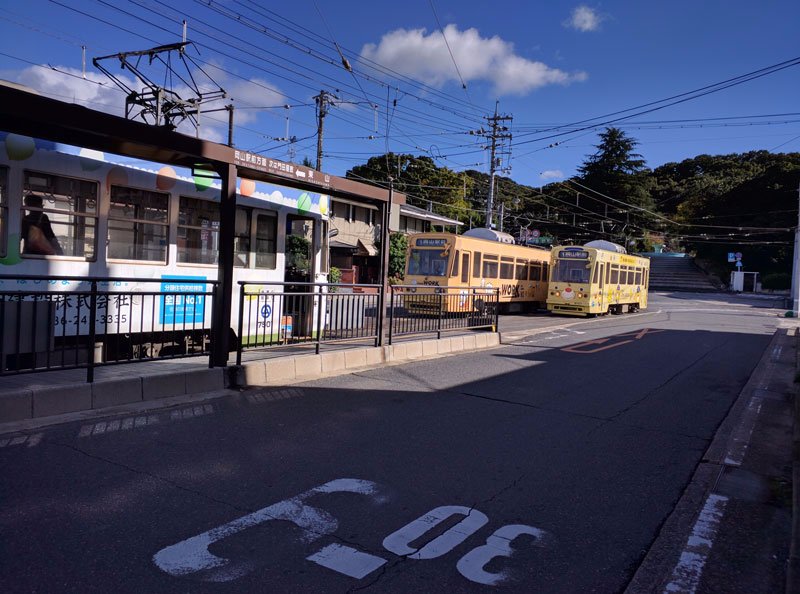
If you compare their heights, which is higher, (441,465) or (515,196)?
(515,196)

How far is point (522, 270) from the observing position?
2722cm

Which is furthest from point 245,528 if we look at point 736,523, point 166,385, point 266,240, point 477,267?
point 477,267

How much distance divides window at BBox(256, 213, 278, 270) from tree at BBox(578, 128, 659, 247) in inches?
2402

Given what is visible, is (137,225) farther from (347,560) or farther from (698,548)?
(698,548)

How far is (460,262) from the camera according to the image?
22281 mm

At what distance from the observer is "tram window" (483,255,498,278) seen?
78.4ft

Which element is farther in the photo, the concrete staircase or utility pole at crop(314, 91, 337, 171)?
the concrete staircase

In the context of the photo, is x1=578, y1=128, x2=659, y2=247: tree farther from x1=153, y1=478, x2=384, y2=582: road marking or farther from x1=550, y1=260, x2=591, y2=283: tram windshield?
x1=153, y1=478, x2=384, y2=582: road marking

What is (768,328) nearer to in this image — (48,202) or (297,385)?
(297,385)

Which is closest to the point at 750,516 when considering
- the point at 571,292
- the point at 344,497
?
the point at 344,497

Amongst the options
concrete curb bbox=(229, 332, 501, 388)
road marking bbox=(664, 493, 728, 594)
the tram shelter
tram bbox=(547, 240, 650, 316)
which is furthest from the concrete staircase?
road marking bbox=(664, 493, 728, 594)

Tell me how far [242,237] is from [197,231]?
1.02 meters

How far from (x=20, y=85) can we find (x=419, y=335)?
8.32m

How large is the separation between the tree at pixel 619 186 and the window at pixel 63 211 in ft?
212
